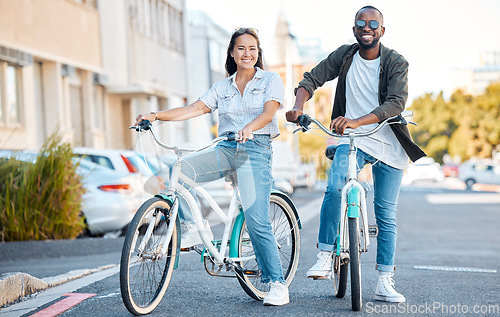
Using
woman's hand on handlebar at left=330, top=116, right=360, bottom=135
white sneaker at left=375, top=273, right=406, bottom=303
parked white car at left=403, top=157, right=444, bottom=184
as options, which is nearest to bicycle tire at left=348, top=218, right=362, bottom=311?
white sneaker at left=375, top=273, right=406, bottom=303

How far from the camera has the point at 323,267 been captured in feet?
17.0

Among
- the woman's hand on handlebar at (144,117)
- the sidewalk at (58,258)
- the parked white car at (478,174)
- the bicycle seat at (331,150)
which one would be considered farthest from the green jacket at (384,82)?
the parked white car at (478,174)

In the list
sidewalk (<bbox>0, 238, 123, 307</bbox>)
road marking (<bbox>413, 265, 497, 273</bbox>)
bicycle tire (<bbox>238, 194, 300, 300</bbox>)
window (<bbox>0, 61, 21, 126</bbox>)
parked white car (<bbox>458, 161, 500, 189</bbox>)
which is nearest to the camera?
bicycle tire (<bbox>238, 194, 300, 300</bbox>)

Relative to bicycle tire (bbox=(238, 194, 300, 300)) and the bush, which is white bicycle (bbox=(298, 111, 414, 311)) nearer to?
bicycle tire (bbox=(238, 194, 300, 300))

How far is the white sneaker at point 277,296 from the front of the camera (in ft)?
17.0

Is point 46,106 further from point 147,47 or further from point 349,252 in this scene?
point 349,252

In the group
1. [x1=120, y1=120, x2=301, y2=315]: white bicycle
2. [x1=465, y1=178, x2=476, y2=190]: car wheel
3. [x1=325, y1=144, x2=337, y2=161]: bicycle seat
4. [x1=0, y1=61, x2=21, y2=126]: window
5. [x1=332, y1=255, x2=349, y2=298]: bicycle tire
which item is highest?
[x1=0, y1=61, x2=21, y2=126]: window

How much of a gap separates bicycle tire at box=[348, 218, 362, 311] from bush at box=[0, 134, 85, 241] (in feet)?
17.9

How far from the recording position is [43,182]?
9.50 m

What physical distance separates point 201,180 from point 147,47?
2586 cm

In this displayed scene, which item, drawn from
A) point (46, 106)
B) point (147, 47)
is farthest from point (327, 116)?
point (46, 106)

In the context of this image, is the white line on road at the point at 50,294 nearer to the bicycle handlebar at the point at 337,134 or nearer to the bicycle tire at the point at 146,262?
the bicycle tire at the point at 146,262

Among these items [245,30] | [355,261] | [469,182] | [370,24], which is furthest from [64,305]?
[469,182]

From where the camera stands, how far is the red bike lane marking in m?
5.07
